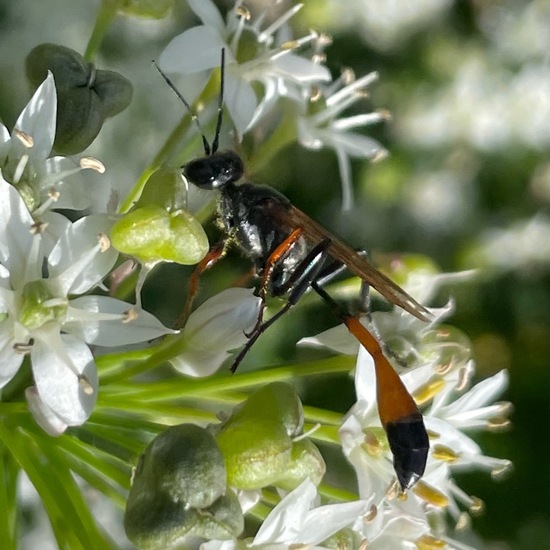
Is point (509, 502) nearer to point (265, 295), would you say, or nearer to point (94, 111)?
point (265, 295)

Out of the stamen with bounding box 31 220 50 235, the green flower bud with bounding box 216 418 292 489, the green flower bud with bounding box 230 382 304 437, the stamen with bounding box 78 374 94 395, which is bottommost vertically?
the green flower bud with bounding box 216 418 292 489

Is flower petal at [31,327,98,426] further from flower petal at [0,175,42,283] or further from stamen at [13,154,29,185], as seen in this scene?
stamen at [13,154,29,185]

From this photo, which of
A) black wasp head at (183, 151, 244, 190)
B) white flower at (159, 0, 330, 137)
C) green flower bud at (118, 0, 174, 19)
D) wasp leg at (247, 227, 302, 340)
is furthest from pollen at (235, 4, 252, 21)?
wasp leg at (247, 227, 302, 340)

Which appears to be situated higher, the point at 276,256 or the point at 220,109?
the point at 220,109

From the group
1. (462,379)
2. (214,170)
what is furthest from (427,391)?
(214,170)

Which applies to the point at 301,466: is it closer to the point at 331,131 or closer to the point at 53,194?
the point at 53,194
